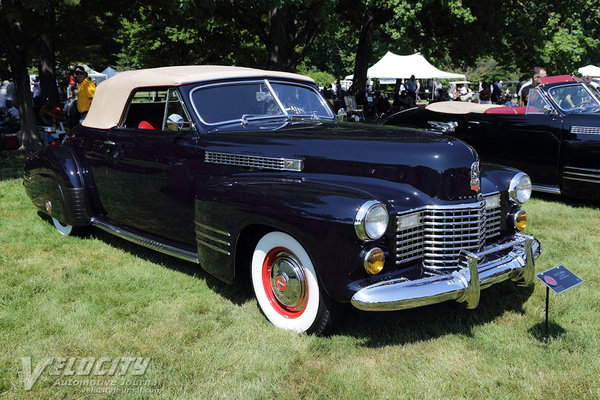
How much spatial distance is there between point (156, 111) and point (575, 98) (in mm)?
5731

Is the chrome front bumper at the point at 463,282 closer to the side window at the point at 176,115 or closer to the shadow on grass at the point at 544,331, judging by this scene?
the shadow on grass at the point at 544,331

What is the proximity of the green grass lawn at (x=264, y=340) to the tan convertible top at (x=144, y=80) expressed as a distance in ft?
4.80

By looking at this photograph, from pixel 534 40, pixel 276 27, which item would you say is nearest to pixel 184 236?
pixel 276 27

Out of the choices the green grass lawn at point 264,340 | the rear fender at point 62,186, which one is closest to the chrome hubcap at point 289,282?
the green grass lawn at point 264,340

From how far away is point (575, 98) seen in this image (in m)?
7.01

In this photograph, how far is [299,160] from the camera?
11.3 ft

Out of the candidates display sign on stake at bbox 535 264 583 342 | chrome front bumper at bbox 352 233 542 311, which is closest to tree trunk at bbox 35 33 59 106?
chrome front bumper at bbox 352 233 542 311

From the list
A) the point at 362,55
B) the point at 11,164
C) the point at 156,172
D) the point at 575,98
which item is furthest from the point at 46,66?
the point at 575,98

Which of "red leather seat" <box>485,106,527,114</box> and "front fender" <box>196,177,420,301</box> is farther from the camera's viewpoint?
"red leather seat" <box>485,106,527,114</box>

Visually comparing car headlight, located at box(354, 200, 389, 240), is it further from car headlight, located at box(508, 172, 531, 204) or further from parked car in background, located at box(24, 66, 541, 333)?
car headlight, located at box(508, 172, 531, 204)

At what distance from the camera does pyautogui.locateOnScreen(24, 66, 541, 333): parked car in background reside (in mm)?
2873

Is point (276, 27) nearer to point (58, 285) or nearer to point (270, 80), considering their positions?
point (270, 80)

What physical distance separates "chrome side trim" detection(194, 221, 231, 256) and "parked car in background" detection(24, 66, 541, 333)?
0.01 m

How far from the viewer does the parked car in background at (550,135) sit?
21.3 feet
